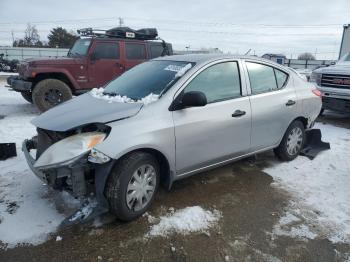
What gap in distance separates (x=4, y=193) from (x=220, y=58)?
3141 mm

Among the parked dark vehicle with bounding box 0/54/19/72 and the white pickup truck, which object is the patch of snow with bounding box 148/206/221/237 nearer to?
the white pickup truck

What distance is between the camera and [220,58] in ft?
13.7

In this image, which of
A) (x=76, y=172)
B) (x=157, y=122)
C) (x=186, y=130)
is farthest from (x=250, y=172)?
(x=76, y=172)

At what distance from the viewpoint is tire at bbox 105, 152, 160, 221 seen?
312 centimetres

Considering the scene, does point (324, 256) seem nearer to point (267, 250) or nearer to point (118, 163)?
point (267, 250)

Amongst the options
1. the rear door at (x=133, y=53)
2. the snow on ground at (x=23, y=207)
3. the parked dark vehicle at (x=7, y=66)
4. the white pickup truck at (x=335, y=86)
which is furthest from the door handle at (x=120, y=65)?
the parked dark vehicle at (x=7, y=66)

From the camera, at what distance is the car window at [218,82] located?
12.7ft

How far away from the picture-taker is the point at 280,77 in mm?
4996

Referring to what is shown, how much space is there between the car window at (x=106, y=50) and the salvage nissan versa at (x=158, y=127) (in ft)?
15.5

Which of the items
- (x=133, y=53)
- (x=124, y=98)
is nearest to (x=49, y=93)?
(x=133, y=53)

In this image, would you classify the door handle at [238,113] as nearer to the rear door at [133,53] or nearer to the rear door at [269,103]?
the rear door at [269,103]

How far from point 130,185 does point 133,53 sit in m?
6.82

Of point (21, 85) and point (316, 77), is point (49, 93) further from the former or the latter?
point (316, 77)

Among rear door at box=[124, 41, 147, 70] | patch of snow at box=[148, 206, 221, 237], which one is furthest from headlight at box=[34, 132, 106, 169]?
rear door at box=[124, 41, 147, 70]
